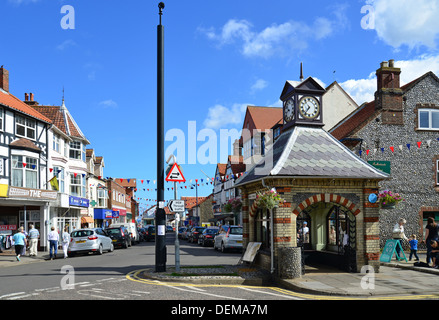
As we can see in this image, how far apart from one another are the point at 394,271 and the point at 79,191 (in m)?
29.1

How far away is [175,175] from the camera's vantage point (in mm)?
14414

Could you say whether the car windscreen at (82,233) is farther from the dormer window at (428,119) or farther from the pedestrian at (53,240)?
the dormer window at (428,119)

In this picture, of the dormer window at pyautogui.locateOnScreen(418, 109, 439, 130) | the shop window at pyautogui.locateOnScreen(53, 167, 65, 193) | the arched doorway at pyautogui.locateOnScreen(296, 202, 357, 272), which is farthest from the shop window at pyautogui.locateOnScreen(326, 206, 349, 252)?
the shop window at pyautogui.locateOnScreen(53, 167, 65, 193)

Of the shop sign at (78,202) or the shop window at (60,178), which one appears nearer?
the shop window at (60,178)

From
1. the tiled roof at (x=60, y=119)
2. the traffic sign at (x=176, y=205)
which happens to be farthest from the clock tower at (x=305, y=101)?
the tiled roof at (x=60, y=119)

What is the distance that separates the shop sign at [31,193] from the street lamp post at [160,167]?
589 inches

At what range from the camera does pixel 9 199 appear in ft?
85.0

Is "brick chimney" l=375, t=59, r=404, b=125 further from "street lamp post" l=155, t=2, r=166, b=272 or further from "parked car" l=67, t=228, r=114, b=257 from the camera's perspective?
"parked car" l=67, t=228, r=114, b=257

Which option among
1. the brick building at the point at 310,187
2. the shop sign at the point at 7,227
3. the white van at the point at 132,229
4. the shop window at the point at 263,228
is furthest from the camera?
the white van at the point at 132,229

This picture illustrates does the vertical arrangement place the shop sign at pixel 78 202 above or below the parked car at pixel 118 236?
above

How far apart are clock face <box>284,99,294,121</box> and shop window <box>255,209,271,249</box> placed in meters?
3.56

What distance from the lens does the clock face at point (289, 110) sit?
15.9 metres

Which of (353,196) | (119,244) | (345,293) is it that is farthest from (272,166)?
(119,244)
